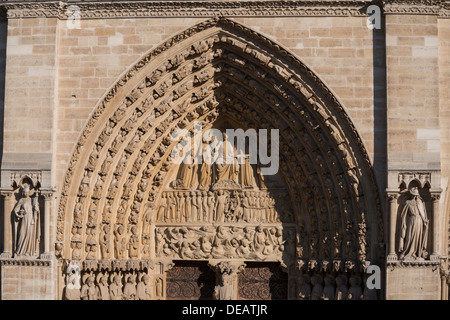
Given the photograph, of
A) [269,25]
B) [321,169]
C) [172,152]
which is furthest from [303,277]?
[269,25]

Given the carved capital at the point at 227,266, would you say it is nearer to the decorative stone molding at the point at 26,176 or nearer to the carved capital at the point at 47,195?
the carved capital at the point at 47,195

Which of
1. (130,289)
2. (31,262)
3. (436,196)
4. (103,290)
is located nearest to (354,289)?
(436,196)

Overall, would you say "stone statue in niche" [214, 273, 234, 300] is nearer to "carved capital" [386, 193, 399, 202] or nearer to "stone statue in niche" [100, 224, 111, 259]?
A: "stone statue in niche" [100, 224, 111, 259]

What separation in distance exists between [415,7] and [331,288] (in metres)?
4.15

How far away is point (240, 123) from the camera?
48.8 ft

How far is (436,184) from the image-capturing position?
528 inches

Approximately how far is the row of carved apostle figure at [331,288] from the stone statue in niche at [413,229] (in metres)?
0.81

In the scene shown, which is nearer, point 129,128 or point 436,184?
point 436,184

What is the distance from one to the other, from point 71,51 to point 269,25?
290cm

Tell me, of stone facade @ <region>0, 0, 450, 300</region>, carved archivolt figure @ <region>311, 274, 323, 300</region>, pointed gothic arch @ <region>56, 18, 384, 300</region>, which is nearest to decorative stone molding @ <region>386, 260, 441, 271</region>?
stone facade @ <region>0, 0, 450, 300</region>

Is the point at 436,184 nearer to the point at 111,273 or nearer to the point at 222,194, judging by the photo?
the point at 222,194

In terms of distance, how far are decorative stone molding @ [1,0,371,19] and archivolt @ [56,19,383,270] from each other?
0.75ft

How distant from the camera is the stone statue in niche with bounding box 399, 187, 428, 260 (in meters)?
13.3

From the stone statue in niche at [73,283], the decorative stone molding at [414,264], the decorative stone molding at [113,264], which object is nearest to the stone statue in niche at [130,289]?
the decorative stone molding at [113,264]
